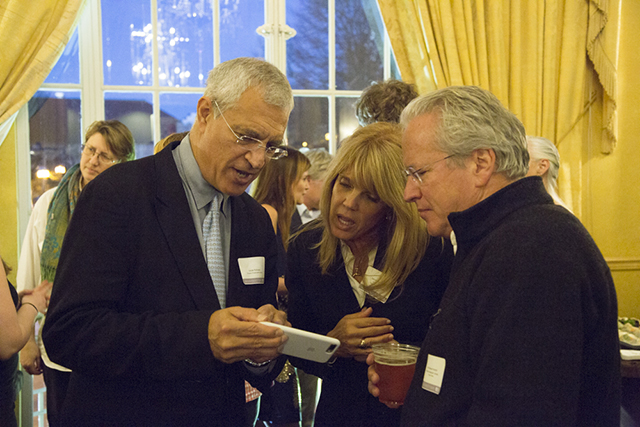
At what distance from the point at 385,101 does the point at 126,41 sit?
247cm

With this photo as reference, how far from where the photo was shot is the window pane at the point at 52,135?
367 cm

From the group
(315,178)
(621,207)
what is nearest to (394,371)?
(315,178)

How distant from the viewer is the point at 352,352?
149cm

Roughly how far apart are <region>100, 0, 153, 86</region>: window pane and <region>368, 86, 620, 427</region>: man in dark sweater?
10.3 feet

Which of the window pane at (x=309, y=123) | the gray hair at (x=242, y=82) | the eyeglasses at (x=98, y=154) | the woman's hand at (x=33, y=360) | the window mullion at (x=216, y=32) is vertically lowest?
the woman's hand at (x=33, y=360)

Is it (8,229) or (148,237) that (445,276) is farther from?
(8,229)

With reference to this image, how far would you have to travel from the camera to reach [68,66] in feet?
12.3

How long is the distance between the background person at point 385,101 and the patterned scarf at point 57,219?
1.60 metres

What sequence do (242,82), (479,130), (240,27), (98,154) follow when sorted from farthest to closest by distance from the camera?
1. (240,27)
2. (98,154)
3. (242,82)
4. (479,130)

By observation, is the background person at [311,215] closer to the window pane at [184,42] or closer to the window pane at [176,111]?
the window pane at [176,111]

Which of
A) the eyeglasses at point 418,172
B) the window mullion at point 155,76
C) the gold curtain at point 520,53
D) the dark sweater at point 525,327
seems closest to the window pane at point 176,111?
the window mullion at point 155,76

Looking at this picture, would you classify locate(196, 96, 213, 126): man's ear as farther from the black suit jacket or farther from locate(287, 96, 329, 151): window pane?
locate(287, 96, 329, 151): window pane

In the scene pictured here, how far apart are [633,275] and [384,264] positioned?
354 cm

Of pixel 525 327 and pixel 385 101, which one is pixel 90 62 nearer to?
pixel 385 101
